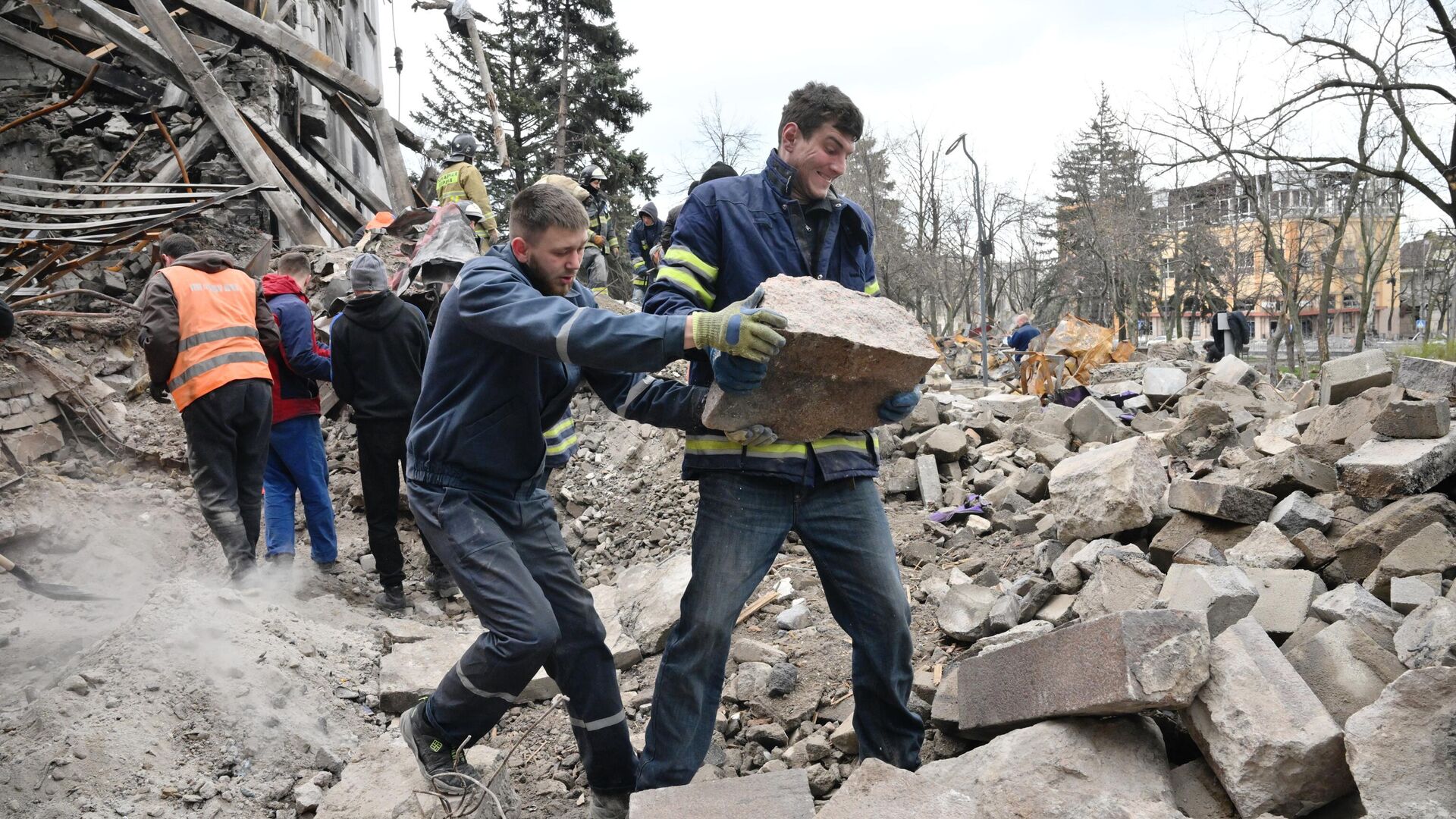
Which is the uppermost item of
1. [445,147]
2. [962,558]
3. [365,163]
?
[445,147]

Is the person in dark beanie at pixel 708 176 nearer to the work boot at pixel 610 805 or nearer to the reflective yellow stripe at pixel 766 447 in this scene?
the reflective yellow stripe at pixel 766 447

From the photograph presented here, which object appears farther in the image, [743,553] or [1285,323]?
[1285,323]

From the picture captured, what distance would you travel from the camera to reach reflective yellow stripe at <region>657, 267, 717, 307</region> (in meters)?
2.66

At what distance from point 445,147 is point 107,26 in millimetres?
17409

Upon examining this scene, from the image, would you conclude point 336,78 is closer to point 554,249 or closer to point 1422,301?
point 554,249

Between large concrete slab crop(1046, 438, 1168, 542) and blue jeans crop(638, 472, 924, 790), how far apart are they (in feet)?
6.57

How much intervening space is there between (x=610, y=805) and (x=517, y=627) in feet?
2.25

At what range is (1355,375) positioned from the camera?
212 inches

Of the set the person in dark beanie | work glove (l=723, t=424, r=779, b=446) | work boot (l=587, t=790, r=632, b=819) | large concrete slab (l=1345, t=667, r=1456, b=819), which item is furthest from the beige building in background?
work boot (l=587, t=790, r=632, b=819)

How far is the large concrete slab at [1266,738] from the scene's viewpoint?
231 centimetres

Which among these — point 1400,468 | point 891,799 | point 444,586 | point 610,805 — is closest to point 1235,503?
point 1400,468

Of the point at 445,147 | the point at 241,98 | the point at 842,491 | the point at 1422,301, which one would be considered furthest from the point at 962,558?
the point at 1422,301

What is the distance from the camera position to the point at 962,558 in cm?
508

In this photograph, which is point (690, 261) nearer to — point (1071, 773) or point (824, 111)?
point (824, 111)
